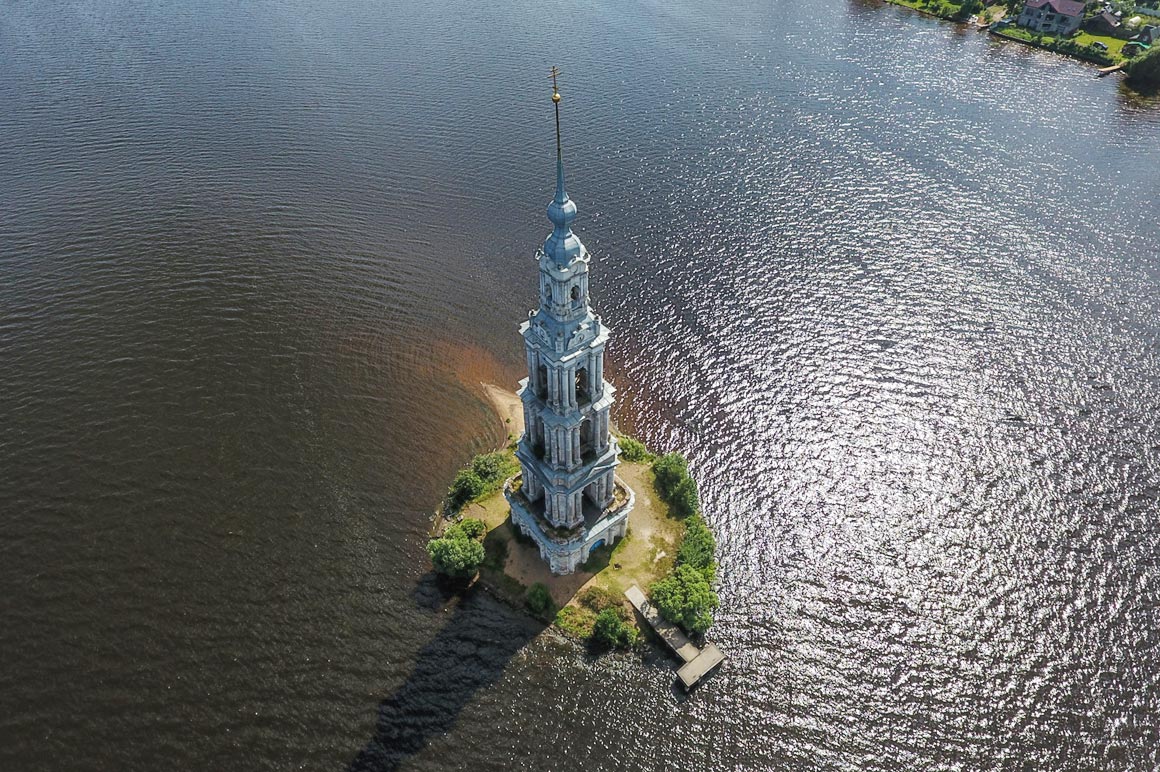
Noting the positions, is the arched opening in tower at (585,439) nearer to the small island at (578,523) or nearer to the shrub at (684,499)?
the small island at (578,523)

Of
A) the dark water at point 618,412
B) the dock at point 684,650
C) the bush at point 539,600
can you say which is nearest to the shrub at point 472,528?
the dark water at point 618,412

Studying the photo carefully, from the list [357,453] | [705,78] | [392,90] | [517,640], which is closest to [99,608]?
[357,453]

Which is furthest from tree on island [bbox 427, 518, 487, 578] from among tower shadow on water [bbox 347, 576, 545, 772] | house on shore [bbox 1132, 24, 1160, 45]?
house on shore [bbox 1132, 24, 1160, 45]

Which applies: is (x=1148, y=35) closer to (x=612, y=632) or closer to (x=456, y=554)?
(x=612, y=632)

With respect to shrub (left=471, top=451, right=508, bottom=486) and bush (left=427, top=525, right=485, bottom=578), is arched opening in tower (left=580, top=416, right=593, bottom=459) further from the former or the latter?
shrub (left=471, top=451, right=508, bottom=486)

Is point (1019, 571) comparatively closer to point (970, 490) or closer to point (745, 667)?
point (970, 490)
